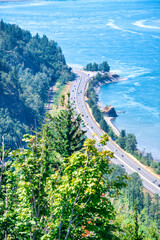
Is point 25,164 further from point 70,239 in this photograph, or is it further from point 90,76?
point 90,76

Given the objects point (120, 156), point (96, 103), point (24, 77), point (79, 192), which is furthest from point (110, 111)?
point (79, 192)

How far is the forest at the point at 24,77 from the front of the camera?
271 feet

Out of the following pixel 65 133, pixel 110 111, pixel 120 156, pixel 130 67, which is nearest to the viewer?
pixel 65 133

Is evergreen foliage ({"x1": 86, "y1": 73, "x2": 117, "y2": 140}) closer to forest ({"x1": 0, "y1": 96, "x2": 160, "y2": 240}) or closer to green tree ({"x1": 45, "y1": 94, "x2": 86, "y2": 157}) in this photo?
green tree ({"x1": 45, "y1": 94, "x2": 86, "y2": 157})

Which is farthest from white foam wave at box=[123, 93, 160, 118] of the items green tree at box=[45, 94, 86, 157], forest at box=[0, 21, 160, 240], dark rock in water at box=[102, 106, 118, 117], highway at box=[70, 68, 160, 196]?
green tree at box=[45, 94, 86, 157]

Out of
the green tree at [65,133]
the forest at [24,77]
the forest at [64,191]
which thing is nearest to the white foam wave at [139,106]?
the forest at [24,77]

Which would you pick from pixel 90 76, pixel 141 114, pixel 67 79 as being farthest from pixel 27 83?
pixel 141 114

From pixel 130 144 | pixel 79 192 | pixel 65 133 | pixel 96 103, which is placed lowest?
pixel 79 192

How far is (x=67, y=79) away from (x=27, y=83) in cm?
2060

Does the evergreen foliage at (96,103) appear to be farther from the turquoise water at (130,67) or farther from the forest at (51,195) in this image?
the forest at (51,195)

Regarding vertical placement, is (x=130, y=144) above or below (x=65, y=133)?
above

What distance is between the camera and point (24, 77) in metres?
114

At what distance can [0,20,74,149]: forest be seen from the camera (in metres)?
82.5

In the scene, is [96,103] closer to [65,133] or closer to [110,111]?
[110,111]
